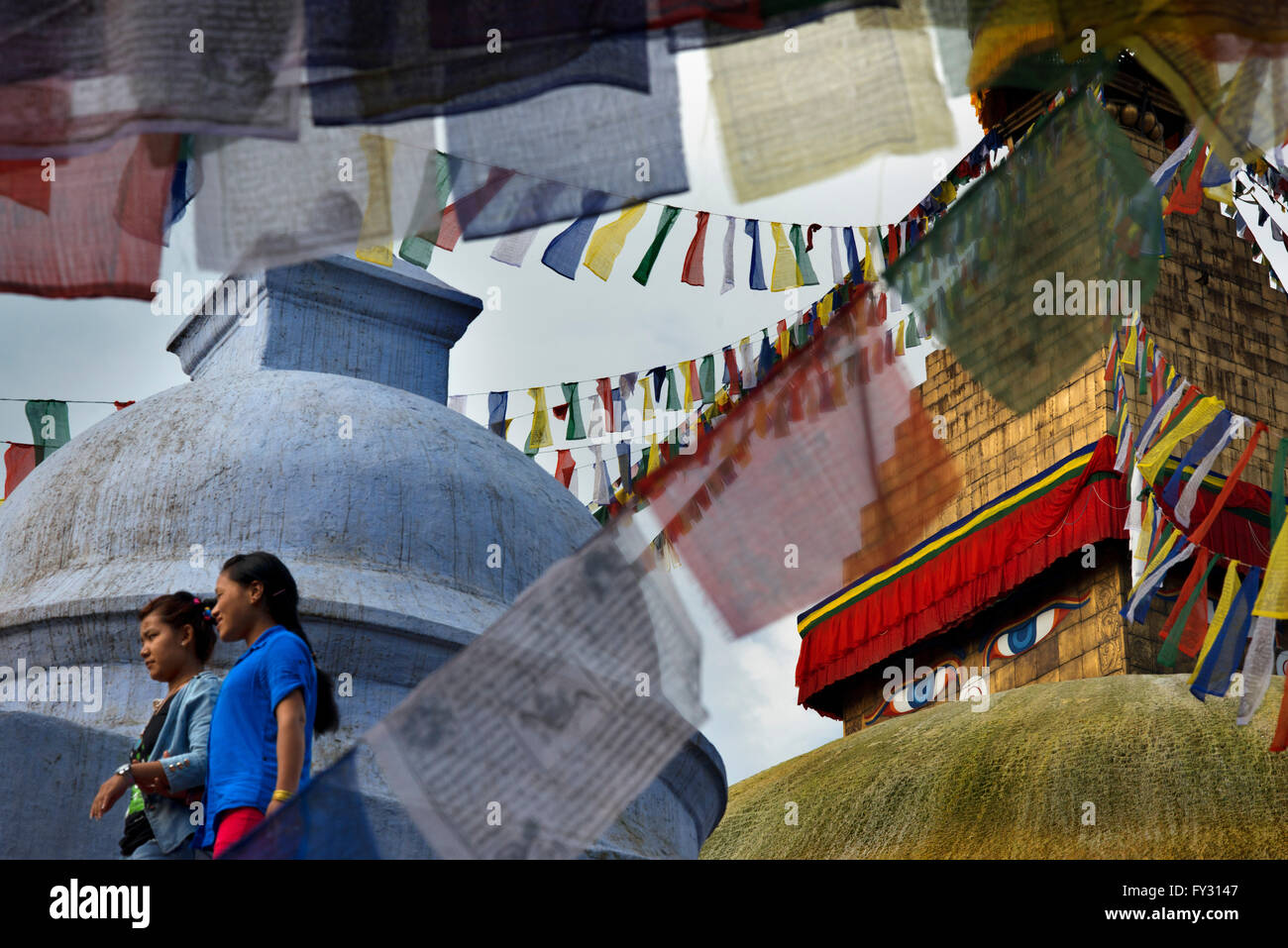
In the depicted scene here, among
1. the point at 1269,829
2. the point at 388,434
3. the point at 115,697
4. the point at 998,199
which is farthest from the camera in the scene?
the point at 1269,829

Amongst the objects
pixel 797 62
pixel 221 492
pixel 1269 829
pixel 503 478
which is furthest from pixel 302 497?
pixel 1269 829

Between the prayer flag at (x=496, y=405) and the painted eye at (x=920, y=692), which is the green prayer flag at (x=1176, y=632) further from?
the painted eye at (x=920, y=692)

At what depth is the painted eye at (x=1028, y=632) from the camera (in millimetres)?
16312

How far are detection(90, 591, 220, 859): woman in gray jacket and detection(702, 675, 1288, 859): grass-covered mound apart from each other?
290 inches

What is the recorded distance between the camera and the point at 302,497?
5988 millimetres

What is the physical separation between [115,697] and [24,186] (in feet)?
10.1

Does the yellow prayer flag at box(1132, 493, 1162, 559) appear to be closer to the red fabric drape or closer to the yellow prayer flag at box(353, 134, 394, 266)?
the yellow prayer flag at box(353, 134, 394, 266)

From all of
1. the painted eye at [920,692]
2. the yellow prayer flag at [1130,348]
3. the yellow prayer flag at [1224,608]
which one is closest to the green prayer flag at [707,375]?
the yellow prayer flag at [1130,348]

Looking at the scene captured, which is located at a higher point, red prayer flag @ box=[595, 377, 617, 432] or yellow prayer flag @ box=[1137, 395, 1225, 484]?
red prayer flag @ box=[595, 377, 617, 432]

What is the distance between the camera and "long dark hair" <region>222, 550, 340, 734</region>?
3.68 metres

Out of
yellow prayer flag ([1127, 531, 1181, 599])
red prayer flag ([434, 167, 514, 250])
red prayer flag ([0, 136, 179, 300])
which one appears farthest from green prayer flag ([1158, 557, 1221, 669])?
red prayer flag ([0, 136, 179, 300])

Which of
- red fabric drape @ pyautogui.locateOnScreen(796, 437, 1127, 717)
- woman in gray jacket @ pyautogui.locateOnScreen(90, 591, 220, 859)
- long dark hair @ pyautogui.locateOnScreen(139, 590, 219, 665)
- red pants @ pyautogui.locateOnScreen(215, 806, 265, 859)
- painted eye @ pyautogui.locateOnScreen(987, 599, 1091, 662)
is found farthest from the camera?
painted eye @ pyautogui.locateOnScreen(987, 599, 1091, 662)

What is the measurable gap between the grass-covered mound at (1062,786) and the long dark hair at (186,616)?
24.0ft

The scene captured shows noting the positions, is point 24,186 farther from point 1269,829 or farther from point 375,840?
point 1269,829
